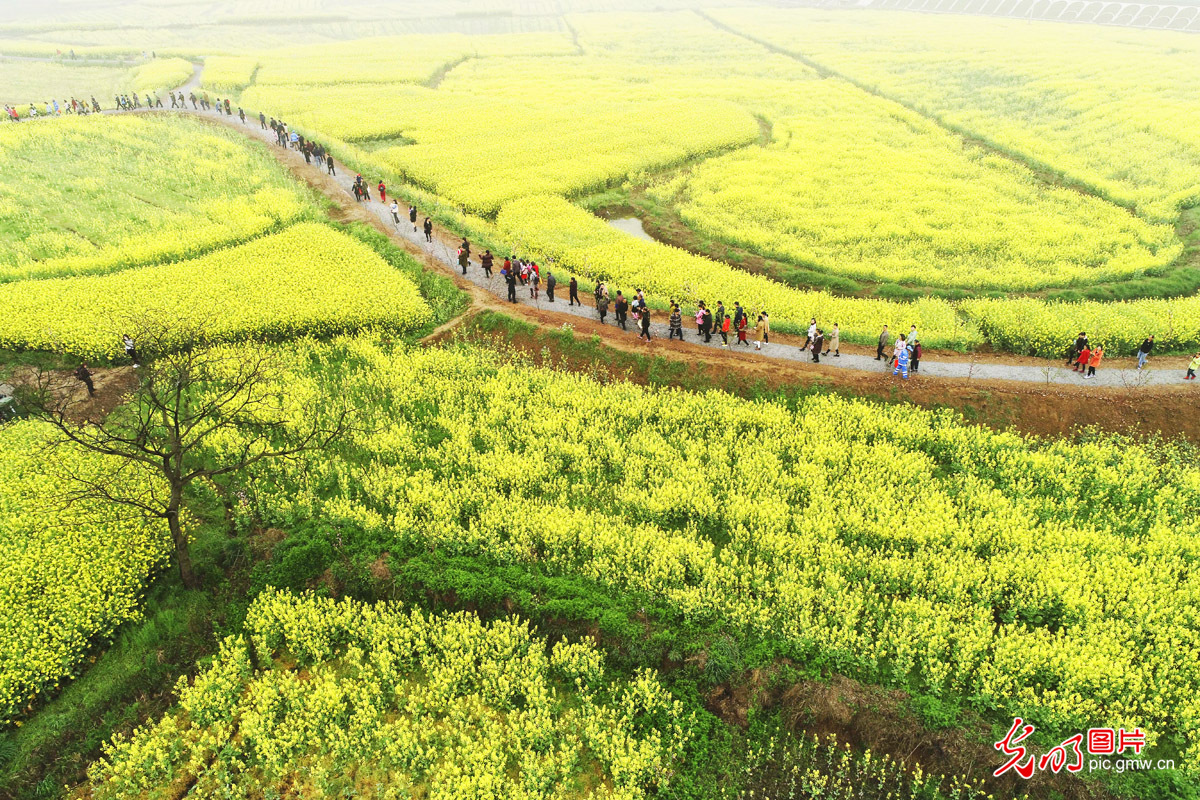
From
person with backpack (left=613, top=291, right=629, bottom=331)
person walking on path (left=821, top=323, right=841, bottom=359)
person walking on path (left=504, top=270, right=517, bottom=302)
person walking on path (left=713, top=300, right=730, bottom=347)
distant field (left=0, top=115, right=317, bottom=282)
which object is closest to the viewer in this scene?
person walking on path (left=821, top=323, right=841, bottom=359)

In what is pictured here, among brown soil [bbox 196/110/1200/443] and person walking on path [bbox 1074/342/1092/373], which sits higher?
person walking on path [bbox 1074/342/1092/373]

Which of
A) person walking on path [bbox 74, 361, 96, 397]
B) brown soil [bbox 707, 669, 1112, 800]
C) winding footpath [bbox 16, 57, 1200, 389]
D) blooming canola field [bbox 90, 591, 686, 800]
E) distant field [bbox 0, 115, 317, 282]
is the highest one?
distant field [bbox 0, 115, 317, 282]

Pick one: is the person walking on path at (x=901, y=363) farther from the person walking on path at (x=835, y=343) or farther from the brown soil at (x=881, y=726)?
the brown soil at (x=881, y=726)

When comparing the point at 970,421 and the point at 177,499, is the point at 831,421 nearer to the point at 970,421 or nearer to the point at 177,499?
the point at 970,421

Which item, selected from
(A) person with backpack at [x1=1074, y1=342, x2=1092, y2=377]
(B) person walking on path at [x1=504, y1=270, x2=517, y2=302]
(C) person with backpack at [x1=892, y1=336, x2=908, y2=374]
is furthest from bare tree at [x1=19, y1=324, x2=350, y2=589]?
(A) person with backpack at [x1=1074, y1=342, x2=1092, y2=377]

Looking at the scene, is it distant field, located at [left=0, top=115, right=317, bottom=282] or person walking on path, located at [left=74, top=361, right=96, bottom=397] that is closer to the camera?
person walking on path, located at [left=74, top=361, right=96, bottom=397]

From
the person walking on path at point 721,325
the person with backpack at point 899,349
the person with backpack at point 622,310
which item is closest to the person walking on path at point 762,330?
the person walking on path at point 721,325

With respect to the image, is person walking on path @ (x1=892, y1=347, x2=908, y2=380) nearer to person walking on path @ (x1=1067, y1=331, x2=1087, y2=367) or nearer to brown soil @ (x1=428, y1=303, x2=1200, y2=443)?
brown soil @ (x1=428, y1=303, x2=1200, y2=443)

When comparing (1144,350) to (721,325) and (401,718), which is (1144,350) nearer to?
(721,325)
